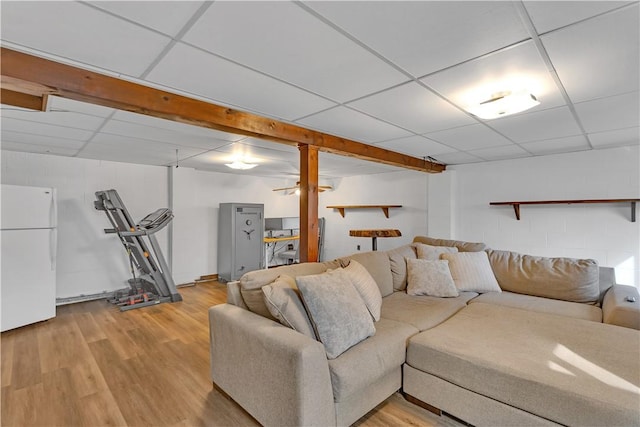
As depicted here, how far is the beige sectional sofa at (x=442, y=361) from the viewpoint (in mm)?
1526

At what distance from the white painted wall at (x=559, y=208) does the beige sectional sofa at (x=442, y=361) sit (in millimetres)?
1635

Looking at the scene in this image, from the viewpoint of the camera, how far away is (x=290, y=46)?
4.99 ft

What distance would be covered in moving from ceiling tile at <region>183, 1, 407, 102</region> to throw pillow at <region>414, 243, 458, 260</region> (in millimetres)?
1988

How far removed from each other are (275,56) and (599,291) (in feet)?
11.0

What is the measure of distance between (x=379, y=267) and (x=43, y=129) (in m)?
3.49

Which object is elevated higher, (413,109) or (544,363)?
(413,109)

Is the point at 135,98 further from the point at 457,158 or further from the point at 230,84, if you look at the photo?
the point at 457,158

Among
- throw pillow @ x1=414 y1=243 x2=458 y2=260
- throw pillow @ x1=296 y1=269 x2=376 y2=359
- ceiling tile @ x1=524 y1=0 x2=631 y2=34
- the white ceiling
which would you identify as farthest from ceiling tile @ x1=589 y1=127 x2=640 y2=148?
throw pillow @ x1=296 y1=269 x2=376 y2=359

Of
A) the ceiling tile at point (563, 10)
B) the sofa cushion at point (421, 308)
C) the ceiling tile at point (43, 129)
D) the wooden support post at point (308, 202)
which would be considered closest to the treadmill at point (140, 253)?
the ceiling tile at point (43, 129)

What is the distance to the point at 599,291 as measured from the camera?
276 cm

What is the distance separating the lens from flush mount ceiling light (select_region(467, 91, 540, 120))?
1979 mm

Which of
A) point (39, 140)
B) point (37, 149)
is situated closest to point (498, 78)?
point (39, 140)

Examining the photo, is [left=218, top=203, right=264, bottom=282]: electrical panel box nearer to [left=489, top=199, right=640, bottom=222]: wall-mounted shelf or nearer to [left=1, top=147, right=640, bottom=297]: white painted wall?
[left=1, top=147, right=640, bottom=297]: white painted wall

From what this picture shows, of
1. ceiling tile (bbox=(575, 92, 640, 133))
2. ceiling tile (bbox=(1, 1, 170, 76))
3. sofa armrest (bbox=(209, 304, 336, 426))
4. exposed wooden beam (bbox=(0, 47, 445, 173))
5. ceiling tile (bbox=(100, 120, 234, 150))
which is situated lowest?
sofa armrest (bbox=(209, 304, 336, 426))
